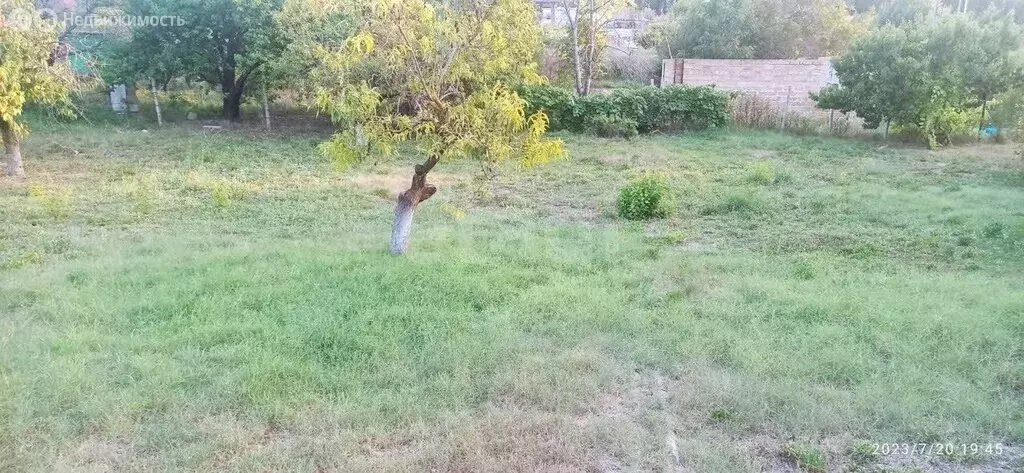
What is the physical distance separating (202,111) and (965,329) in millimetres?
15584

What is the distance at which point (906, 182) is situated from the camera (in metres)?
9.66

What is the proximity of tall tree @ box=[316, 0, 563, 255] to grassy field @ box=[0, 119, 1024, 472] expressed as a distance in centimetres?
74

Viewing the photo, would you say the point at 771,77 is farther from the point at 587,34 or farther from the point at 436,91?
the point at 436,91

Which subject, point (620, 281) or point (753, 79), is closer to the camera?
point (620, 281)

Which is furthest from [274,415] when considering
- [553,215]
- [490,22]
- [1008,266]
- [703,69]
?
[703,69]

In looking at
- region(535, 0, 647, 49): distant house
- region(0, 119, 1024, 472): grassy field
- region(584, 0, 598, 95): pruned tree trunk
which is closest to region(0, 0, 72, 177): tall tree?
region(0, 119, 1024, 472): grassy field

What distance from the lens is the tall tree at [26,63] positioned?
837cm

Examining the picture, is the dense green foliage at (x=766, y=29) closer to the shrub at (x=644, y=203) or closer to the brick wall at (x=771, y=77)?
the brick wall at (x=771, y=77)

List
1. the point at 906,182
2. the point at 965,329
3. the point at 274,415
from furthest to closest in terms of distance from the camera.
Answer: the point at 906,182, the point at 965,329, the point at 274,415

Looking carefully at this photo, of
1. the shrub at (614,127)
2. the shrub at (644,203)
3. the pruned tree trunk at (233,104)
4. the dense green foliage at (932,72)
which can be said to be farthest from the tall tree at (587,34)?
the shrub at (644,203)

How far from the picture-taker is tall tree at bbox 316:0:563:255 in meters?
5.38

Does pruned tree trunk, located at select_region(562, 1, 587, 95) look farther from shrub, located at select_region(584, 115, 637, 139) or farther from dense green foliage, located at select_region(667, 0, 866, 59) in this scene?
dense green foliage, located at select_region(667, 0, 866, 59)

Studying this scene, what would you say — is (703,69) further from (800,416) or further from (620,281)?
(800,416)

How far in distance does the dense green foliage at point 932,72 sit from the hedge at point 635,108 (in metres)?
2.66
